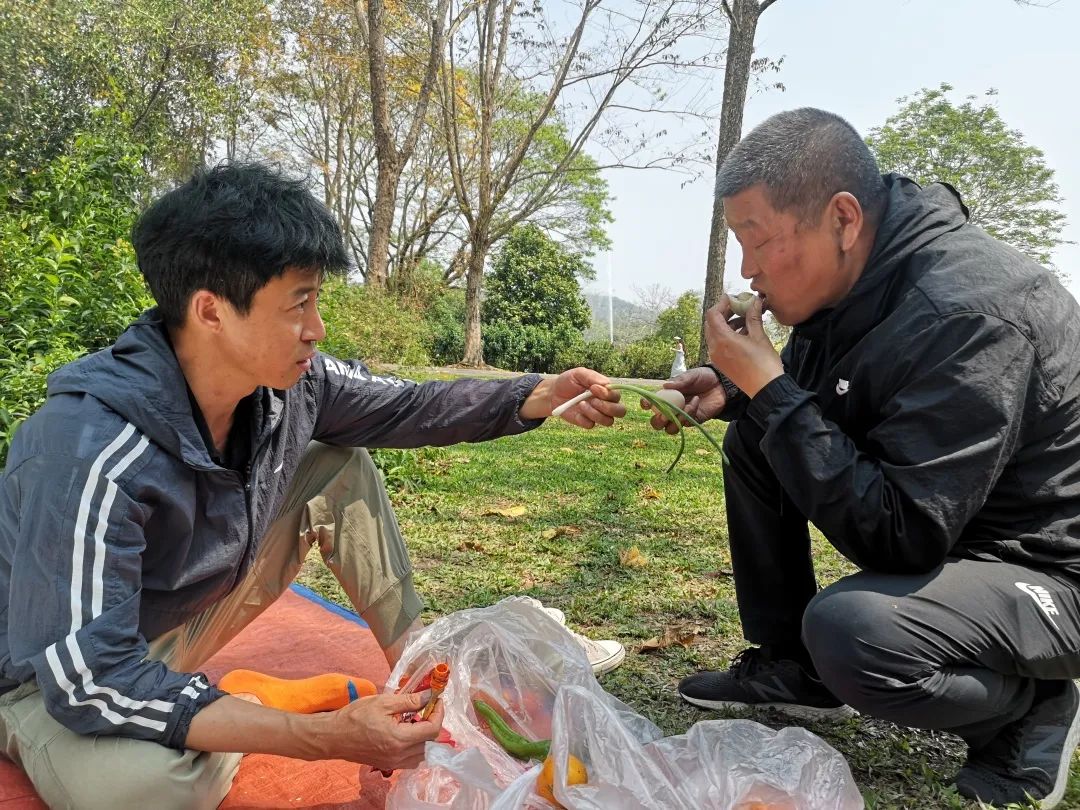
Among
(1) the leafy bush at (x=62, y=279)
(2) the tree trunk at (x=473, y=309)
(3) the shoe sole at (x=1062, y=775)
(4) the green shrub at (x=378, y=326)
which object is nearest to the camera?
(3) the shoe sole at (x=1062, y=775)

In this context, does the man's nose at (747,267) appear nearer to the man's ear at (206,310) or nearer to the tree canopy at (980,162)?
the man's ear at (206,310)

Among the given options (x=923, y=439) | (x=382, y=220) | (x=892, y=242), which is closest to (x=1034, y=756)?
(x=923, y=439)

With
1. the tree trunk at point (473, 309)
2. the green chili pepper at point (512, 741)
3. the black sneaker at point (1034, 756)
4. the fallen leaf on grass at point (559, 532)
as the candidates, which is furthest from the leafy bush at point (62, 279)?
the tree trunk at point (473, 309)

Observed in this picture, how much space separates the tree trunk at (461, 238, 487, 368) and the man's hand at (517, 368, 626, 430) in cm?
1487

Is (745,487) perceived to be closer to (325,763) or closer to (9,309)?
(325,763)

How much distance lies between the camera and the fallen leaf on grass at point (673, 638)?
2.86 metres

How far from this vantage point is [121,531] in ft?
5.19

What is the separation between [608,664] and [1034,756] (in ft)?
3.87

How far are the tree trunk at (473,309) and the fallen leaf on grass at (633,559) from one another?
1379cm

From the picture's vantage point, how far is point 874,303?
6.72 feet

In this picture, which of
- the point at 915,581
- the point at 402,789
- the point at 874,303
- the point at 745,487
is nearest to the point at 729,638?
the point at 745,487

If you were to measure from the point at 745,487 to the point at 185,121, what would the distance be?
46.4ft

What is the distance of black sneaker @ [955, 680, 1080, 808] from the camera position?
1881mm

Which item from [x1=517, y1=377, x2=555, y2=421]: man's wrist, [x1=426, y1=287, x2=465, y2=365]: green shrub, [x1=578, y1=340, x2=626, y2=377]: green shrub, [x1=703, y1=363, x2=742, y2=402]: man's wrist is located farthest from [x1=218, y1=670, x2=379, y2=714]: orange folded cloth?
[x1=578, y1=340, x2=626, y2=377]: green shrub
